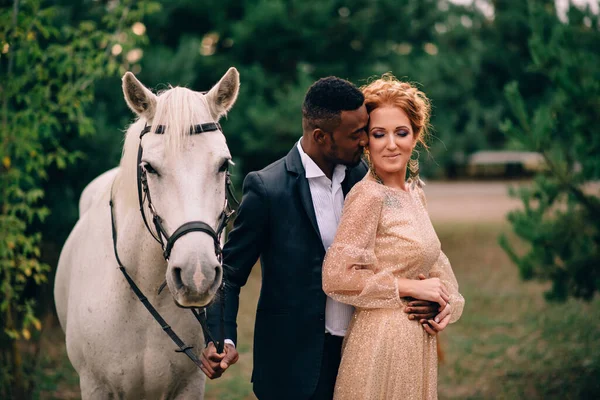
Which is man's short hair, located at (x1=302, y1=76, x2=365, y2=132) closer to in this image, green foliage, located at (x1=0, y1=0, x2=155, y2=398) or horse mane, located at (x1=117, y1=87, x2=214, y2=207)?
horse mane, located at (x1=117, y1=87, x2=214, y2=207)

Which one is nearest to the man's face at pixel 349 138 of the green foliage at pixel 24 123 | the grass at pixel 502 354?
the green foliage at pixel 24 123

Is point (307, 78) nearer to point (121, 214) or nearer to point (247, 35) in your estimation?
point (247, 35)

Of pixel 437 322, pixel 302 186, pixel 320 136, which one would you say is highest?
pixel 320 136

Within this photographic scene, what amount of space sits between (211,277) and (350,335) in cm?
65

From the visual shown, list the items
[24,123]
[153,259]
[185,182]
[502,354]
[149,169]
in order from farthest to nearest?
[502,354]
[24,123]
[153,259]
[149,169]
[185,182]

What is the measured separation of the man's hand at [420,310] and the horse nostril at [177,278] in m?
0.84

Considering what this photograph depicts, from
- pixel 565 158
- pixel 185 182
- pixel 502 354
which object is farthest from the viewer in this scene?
pixel 502 354

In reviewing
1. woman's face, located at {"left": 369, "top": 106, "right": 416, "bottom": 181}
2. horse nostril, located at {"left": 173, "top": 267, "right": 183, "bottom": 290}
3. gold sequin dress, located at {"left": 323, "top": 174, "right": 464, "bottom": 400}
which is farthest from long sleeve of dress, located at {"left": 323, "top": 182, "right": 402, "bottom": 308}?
Answer: horse nostril, located at {"left": 173, "top": 267, "right": 183, "bottom": 290}

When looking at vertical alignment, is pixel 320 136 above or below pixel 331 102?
below

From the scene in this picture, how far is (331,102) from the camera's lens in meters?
2.39

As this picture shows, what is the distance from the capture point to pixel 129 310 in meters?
2.66

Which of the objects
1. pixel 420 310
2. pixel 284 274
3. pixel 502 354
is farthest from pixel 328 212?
pixel 502 354

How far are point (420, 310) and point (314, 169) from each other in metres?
0.67

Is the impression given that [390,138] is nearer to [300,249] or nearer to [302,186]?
[302,186]
